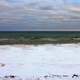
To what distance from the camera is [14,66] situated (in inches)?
50.1

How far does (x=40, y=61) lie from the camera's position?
4.20 feet

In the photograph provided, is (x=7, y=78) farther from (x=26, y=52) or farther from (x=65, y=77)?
(x=65, y=77)

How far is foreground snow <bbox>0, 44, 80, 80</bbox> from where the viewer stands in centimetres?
125

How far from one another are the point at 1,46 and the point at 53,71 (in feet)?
0.94

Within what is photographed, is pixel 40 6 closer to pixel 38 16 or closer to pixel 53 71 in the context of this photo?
pixel 38 16

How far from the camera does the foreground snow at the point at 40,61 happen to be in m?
1.25

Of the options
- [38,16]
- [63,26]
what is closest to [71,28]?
[63,26]

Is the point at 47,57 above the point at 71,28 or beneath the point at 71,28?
beneath

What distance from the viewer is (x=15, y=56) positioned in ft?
4.25

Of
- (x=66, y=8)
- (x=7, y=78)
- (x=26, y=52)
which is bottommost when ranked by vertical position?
(x=7, y=78)

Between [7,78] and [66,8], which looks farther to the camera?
[66,8]

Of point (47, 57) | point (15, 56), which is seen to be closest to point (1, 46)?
point (15, 56)

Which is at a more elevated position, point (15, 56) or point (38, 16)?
point (38, 16)

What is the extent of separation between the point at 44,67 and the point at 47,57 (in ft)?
0.17
